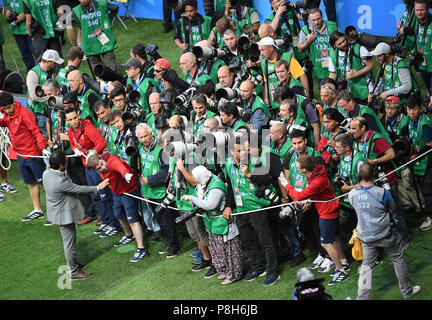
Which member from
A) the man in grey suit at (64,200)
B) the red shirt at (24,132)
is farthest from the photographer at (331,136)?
the red shirt at (24,132)

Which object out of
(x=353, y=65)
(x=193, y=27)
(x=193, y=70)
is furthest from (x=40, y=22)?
(x=353, y=65)

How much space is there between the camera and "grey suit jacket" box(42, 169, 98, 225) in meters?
7.55

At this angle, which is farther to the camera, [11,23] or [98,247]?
[11,23]

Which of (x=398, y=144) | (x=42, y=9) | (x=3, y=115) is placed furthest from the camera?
(x=42, y=9)

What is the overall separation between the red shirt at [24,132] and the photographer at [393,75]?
4.24 meters

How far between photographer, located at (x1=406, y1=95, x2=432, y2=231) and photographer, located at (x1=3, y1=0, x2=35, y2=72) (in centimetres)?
713

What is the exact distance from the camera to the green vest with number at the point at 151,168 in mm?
7883

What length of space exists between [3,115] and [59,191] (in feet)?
7.06

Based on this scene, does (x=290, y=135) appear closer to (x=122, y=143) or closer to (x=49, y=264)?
(x=122, y=143)

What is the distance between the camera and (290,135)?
6.91 metres

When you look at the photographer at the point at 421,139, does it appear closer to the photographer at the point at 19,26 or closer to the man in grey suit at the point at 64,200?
the man in grey suit at the point at 64,200

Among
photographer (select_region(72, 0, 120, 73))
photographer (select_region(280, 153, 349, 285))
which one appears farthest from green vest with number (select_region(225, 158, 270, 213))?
photographer (select_region(72, 0, 120, 73))

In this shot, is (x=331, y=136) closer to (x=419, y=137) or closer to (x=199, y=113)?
(x=419, y=137)

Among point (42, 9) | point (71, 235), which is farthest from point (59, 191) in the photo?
point (42, 9)
